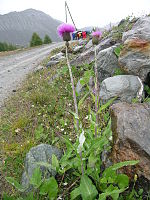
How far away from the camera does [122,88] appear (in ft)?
10.1

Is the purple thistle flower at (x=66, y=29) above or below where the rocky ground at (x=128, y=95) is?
above

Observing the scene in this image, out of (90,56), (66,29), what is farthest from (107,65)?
(66,29)

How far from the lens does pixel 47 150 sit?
7.80 ft

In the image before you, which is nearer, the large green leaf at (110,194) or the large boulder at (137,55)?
the large green leaf at (110,194)

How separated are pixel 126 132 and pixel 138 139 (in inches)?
5.3

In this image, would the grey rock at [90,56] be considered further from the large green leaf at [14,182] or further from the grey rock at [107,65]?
the large green leaf at [14,182]

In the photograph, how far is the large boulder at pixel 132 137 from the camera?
1.65 metres

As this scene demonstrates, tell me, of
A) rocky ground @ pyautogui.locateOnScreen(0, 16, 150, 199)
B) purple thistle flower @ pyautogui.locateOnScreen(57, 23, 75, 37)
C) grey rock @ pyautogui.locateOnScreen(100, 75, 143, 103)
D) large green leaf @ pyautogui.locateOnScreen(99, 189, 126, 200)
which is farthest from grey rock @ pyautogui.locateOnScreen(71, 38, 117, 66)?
large green leaf @ pyautogui.locateOnScreen(99, 189, 126, 200)

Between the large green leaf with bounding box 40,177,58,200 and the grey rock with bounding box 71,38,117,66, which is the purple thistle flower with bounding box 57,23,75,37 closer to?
the large green leaf with bounding box 40,177,58,200

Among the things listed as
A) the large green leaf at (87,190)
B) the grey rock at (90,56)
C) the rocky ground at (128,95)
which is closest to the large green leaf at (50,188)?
the large green leaf at (87,190)

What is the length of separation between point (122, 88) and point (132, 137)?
1489 millimetres

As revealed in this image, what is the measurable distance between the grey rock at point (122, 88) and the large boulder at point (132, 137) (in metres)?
0.96

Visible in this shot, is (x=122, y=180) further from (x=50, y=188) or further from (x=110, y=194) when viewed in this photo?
(x=50, y=188)

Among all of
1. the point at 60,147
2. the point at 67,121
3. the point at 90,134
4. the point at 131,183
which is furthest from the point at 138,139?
the point at 67,121
